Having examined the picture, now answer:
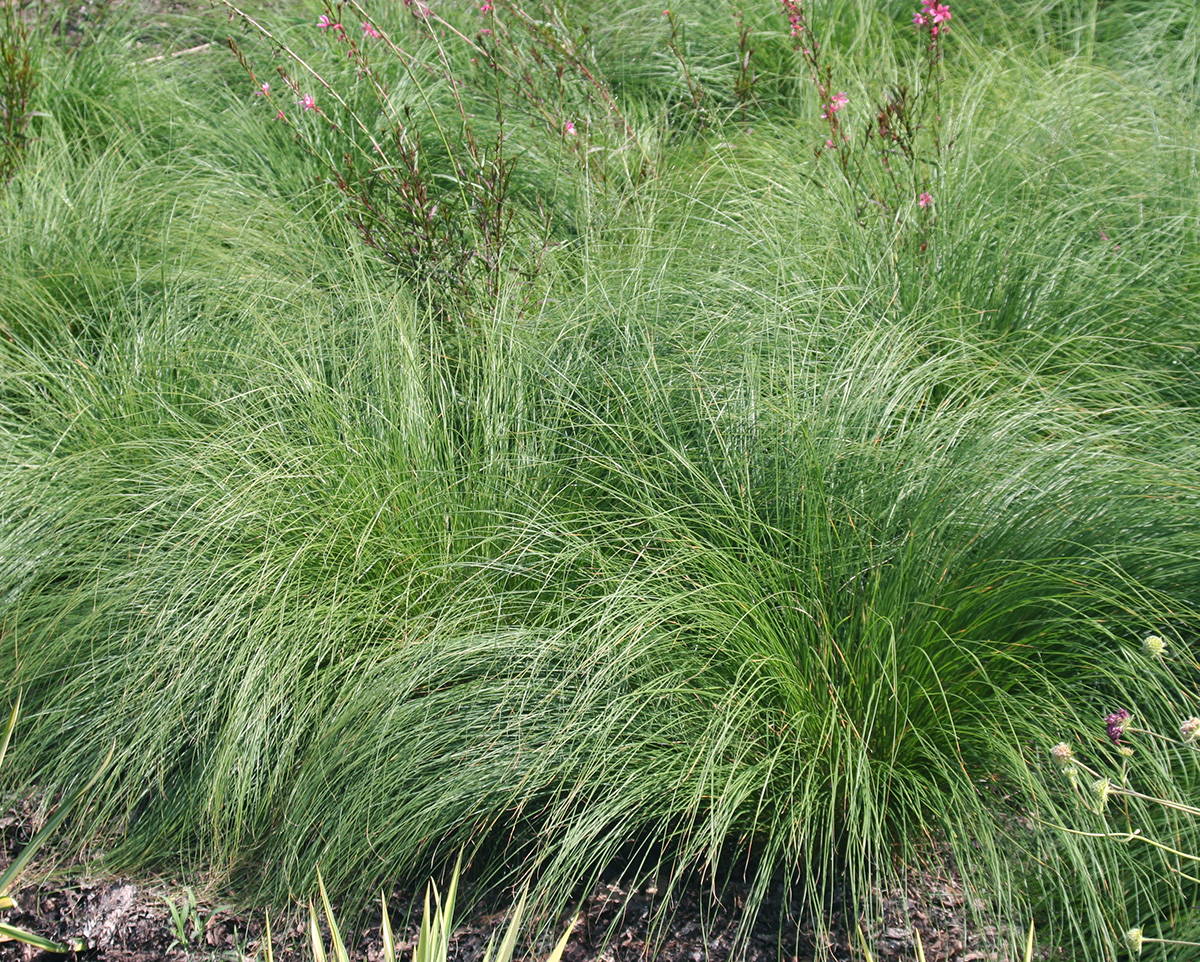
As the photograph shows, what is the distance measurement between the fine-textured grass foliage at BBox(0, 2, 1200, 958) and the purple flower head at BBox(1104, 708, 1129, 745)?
0.04 metres

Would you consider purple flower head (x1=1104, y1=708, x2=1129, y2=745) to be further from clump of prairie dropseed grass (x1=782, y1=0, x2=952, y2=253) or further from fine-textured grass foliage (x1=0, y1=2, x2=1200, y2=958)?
clump of prairie dropseed grass (x1=782, y1=0, x2=952, y2=253)

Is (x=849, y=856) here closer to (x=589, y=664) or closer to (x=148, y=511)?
(x=589, y=664)

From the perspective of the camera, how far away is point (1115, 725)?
6.14ft

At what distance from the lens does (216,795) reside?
221cm

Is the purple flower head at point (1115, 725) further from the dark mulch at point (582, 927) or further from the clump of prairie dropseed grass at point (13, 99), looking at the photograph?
the clump of prairie dropseed grass at point (13, 99)

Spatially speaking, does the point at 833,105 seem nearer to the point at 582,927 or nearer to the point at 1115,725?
the point at 1115,725

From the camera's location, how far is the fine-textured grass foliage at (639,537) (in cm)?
204

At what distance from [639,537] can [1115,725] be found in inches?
37.6

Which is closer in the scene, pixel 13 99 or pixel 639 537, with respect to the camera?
pixel 639 537

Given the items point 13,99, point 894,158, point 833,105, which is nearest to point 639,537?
point 833,105

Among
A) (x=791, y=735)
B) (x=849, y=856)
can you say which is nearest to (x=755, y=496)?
(x=791, y=735)

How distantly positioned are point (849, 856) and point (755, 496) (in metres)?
0.81

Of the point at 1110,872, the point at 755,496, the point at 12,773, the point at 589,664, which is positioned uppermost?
the point at 755,496

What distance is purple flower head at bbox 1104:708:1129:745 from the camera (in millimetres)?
1769
